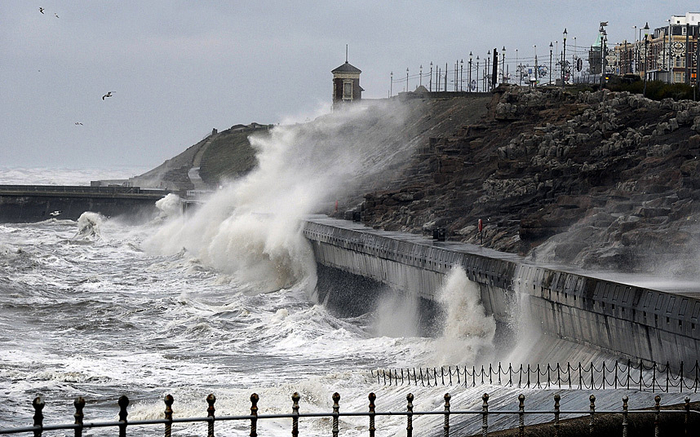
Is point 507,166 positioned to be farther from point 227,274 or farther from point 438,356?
point 438,356

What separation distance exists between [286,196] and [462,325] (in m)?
41.0

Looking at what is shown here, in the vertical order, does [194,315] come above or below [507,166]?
below

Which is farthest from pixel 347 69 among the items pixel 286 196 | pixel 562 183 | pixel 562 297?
pixel 562 297

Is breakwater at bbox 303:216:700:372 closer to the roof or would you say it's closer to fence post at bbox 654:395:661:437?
fence post at bbox 654:395:661:437

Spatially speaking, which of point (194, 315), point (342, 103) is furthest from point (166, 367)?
point (342, 103)

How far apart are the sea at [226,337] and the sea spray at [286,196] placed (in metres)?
0.19

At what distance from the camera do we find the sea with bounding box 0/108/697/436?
22.6m

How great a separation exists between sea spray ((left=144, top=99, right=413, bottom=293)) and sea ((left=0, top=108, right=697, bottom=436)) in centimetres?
19

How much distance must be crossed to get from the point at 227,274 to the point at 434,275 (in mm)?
24114

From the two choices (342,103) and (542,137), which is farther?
(342,103)

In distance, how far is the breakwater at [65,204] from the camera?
95.9 m

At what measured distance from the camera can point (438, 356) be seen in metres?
29.7

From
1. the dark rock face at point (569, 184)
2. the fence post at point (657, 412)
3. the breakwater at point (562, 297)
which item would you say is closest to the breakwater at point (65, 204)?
the dark rock face at point (569, 184)

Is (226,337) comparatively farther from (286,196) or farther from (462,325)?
(286,196)
